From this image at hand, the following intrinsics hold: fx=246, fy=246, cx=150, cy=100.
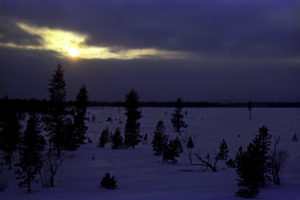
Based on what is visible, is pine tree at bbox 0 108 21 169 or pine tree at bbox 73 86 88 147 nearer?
pine tree at bbox 0 108 21 169

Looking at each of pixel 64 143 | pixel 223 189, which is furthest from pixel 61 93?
pixel 223 189

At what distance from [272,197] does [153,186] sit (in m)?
6.62

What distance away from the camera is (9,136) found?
2464 cm

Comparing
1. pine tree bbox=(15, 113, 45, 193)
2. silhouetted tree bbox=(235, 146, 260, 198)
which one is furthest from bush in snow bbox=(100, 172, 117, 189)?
silhouetted tree bbox=(235, 146, 260, 198)

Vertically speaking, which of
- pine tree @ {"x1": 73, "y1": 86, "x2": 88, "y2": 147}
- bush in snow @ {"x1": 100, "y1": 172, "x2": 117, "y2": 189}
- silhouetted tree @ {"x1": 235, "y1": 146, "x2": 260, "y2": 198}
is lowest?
bush in snow @ {"x1": 100, "y1": 172, "x2": 117, "y2": 189}

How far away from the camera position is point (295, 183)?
15.2 meters

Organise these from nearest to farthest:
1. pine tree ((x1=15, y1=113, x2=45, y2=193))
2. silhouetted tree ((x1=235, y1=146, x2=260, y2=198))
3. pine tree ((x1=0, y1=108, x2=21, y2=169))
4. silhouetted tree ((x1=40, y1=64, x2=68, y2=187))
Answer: silhouetted tree ((x1=235, y1=146, x2=260, y2=198)) → pine tree ((x1=15, y1=113, x2=45, y2=193)) → pine tree ((x1=0, y1=108, x2=21, y2=169)) → silhouetted tree ((x1=40, y1=64, x2=68, y2=187))

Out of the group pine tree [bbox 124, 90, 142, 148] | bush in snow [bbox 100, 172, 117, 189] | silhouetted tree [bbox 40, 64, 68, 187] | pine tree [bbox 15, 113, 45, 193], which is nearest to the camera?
bush in snow [bbox 100, 172, 117, 189]

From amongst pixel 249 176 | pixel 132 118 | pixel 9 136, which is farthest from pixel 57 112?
pixel 249 176

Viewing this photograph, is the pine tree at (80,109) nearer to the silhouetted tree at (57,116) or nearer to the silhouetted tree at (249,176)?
the silhouetted tree at (57,116)

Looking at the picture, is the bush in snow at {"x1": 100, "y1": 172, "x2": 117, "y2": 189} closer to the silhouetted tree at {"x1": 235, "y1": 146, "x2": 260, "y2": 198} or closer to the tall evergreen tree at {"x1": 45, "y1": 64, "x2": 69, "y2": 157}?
the silhouetted tree at {"x1": 235, "y1": 146, "x2": 260, "y2": 198}

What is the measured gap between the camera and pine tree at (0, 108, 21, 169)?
77.4 feet

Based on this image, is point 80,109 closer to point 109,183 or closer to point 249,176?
point 109,183

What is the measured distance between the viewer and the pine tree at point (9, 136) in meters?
23.6
